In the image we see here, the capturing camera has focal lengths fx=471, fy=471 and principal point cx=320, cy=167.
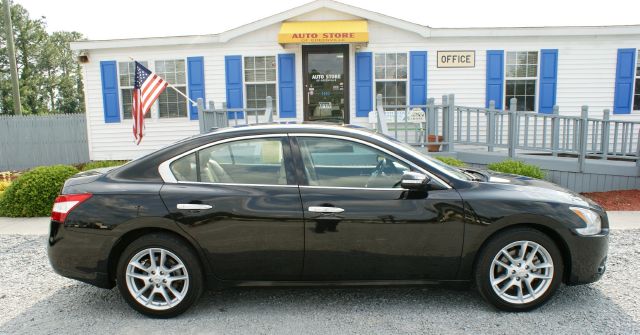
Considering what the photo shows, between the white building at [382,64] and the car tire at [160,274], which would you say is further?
the white building at [382,64]

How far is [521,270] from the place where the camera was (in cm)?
362

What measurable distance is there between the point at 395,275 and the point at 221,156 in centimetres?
167

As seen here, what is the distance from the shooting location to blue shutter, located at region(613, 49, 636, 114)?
1138 cm

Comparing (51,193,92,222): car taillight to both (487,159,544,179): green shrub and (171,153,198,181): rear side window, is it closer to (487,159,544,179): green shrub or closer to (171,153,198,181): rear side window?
(171,153,198,181): rear side window

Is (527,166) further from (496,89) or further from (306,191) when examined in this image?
(306,191)

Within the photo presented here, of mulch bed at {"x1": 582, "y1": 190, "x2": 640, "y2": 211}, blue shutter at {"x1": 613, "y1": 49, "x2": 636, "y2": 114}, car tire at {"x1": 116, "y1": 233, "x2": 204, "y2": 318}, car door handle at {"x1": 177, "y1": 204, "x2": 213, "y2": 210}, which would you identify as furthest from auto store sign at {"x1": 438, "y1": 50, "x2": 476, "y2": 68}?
car tire at {"x1": 116, "y1": 233, "x2": 204, "y2": 318}

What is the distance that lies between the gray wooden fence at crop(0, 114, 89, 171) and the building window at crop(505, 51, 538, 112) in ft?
47.8

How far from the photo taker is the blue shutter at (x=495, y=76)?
11.4 m

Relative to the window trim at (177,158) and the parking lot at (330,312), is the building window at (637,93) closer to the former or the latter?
the parking lot at (330,312)

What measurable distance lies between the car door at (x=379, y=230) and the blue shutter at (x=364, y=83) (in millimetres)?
8096

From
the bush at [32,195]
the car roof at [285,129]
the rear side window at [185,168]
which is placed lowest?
the bush at [32,195]

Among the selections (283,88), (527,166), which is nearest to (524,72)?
(527,166)

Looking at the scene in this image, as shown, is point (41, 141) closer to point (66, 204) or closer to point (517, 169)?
point (66, 204)

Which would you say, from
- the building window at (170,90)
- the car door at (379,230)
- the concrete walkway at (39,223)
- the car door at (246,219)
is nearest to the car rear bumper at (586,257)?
the car door at (379,230)
